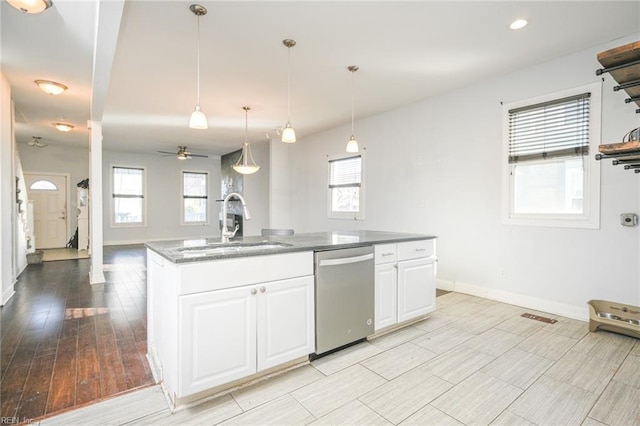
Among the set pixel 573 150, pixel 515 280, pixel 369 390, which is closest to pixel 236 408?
pixel 369 390

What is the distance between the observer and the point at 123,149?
343 inches

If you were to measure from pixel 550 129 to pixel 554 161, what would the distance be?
35 cm

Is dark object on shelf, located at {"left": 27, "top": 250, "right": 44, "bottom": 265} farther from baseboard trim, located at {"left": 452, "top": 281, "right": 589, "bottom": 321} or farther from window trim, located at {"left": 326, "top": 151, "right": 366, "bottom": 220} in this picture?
baseboard trim, located at {"left": 452, "top": 281, "right": 589, "bottom": 321}

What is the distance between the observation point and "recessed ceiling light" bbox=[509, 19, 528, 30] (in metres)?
2.69

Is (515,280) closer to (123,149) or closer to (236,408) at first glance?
(236,408)

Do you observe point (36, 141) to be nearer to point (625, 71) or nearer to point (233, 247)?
point (233, 247)

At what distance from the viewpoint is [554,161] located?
11.2 ft

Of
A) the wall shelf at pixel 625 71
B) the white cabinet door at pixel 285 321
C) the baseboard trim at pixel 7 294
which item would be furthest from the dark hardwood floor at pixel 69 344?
the wall shelf at pixel 625 71

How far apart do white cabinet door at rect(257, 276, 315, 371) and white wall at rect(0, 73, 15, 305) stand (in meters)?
3.66

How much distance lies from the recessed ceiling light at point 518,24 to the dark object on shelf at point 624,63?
4.49 ft

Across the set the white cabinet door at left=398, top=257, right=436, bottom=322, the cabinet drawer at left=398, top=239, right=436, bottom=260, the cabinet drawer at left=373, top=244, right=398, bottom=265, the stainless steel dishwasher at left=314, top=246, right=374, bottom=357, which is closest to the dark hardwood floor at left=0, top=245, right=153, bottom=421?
the stainless steel dishwasher at left=314, top=246, right=374, bottom=357

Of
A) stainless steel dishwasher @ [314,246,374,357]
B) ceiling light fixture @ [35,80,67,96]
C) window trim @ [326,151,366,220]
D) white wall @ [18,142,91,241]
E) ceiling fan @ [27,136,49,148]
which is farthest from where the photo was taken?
white wall @ [18,142,91,241]

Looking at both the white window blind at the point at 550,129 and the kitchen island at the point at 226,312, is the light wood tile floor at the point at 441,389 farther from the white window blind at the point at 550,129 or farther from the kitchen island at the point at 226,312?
the white window blind at the point at 550,129

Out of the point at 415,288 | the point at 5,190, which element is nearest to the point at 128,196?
the point at 5,190
